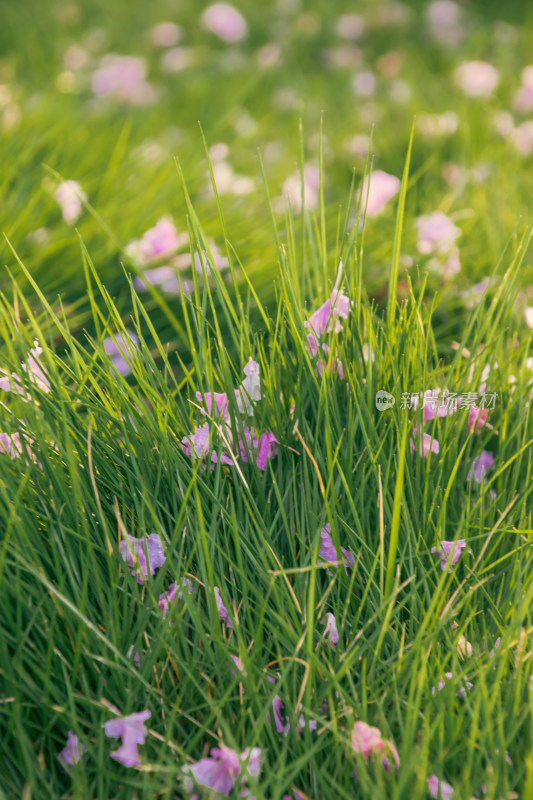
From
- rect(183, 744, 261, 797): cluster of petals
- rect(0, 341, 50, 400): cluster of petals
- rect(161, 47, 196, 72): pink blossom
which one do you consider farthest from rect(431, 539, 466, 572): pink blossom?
rect(161, 47, 196, 72): pink blossom

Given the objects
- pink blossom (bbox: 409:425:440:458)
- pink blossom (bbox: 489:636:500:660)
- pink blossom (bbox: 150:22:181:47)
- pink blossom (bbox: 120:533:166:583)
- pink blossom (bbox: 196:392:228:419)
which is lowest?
pink blossom (bbox: 489:636:500:660)

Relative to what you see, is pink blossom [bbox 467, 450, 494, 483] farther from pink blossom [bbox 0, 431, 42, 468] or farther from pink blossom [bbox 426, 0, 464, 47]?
pink blossom [bbox 426, 0, 464, 47]

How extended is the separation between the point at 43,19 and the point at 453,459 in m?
4.06

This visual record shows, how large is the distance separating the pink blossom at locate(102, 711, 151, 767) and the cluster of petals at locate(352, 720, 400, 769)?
240mm

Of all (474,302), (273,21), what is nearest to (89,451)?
(474,302)

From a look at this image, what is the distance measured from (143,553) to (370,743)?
15.3 inches

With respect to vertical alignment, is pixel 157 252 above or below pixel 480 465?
above

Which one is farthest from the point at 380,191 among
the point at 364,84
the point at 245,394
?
the point at 364,84

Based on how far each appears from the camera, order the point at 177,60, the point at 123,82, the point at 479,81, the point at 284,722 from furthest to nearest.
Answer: the point at 177,60 → the point at 123,82 → the point at 479,81 → the point at 284,722

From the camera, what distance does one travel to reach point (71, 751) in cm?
88

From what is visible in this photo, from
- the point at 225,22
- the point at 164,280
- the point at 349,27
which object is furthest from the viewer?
the point at 349,27

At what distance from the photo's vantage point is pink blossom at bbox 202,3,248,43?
4.01m

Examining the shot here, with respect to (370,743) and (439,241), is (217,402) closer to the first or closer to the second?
(370,743)

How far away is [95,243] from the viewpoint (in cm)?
197
